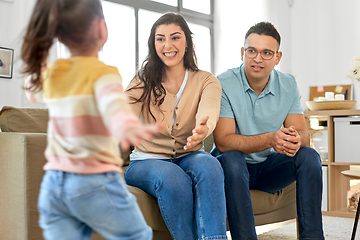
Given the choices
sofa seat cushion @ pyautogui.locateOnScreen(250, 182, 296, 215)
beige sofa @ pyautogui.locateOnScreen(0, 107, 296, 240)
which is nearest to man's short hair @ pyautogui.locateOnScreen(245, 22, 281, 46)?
sofa seat cushion @ pyautogui.locateOnScreen(250, 182, 296, 215)

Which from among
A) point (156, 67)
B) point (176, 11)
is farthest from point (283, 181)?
point (176, 11)

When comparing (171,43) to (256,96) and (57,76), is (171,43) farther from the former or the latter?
(57,76)

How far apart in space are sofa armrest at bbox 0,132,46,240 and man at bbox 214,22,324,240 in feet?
2.37

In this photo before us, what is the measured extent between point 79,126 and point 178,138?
87 centimetres

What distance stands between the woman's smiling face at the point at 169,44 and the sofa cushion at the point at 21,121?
2.00ft

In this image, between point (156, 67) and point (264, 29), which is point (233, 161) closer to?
point (156, 67)

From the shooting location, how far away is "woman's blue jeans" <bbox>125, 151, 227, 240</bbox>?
128 centimetres

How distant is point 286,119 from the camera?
1.86 metres

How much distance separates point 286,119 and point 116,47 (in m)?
2.05

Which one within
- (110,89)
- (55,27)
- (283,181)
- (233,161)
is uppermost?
(55,27)

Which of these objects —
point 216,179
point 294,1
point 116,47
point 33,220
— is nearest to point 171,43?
point 216,179

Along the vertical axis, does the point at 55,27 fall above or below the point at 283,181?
above

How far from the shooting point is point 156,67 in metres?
1.62

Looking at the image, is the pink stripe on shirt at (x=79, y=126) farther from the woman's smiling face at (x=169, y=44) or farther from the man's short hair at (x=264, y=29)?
the man's short hair at (x=264, y=29)
